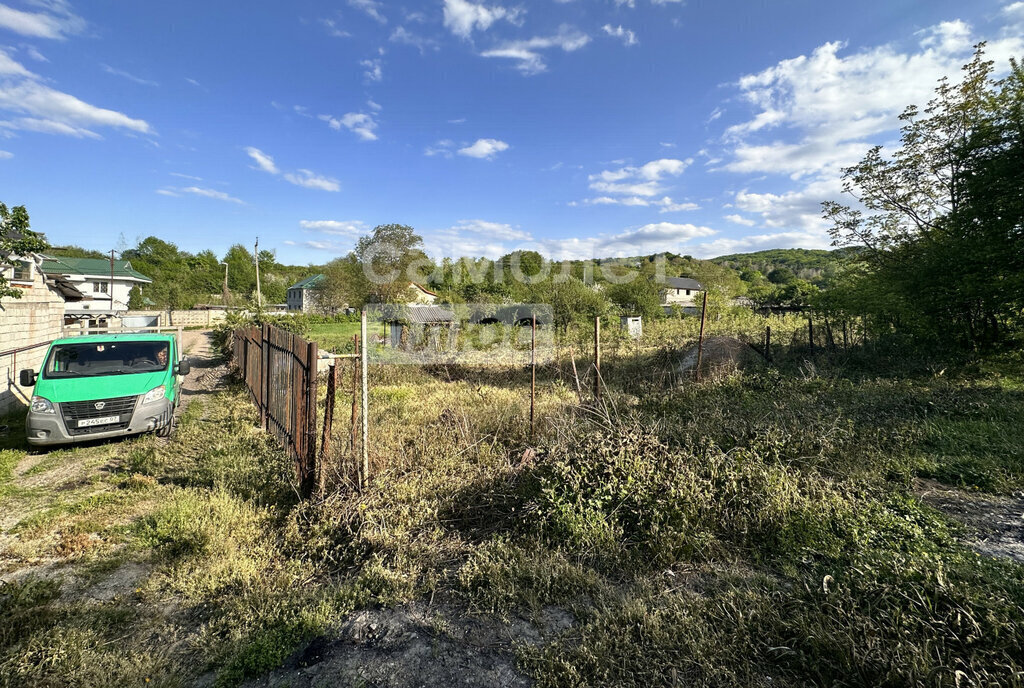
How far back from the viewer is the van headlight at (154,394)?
6.16 m

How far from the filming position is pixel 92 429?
578 cm

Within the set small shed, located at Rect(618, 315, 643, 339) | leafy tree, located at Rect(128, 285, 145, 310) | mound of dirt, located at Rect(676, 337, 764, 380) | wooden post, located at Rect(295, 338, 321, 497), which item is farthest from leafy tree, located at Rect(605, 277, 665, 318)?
leafy tree, located at Rect(128, 285, 145, 310)

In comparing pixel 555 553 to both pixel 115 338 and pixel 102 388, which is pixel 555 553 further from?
pixel 115 338

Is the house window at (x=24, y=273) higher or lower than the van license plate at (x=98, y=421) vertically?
higher

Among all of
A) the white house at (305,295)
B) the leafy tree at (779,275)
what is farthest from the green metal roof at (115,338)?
the leafy tree at (779,275)

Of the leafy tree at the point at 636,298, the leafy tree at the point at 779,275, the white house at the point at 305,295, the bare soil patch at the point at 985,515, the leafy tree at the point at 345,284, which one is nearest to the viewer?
the bare soil patch at the point at 985,515

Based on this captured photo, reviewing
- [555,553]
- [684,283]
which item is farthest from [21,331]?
[684,283]

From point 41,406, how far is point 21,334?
4566 mm

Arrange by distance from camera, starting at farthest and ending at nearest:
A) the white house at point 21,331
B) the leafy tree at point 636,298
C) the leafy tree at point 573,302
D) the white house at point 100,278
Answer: the white house at point 100,278, the leafy tree at point 636,298, the leafy tree at point 573,302, the white house at point 21,331

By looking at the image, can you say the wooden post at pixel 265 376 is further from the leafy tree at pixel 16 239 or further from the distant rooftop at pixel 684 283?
the distant rooftop at pixel 684 283

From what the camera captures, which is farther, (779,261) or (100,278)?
(779,261)

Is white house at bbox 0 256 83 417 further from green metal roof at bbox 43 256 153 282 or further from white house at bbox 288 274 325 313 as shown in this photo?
white house at bbox 288 274 325 313

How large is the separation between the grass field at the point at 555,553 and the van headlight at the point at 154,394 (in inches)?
31.2

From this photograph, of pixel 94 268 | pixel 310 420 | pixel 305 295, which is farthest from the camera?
pixel 305 295
